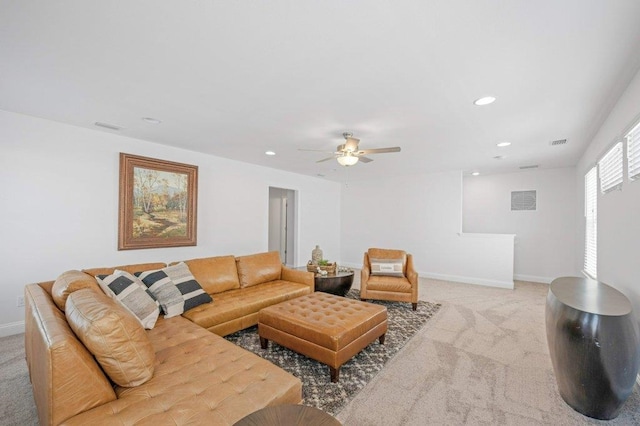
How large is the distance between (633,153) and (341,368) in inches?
120

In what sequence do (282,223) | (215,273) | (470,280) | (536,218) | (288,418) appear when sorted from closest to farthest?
1. (288,418)
2. (215,273)
3. (470,280)
4. (536,218)
5. (282,223)

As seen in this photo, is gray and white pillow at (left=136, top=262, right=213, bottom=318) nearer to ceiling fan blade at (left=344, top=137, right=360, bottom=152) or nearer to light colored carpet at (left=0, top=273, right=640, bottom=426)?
light colored carpet at (left=0, top=273, right=640, bottom=426)

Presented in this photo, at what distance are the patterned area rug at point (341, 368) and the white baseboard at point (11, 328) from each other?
8.13 ft

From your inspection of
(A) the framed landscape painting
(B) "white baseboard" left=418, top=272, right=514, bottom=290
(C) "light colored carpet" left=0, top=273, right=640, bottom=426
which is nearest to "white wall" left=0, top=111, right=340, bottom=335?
(A) the framed landscape painting

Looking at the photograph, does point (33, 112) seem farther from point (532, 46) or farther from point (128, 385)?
point (532, 46)

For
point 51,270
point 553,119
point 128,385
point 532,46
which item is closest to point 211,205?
point 51,270

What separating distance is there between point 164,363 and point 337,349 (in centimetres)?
124

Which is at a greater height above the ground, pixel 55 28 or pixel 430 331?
pixel 55 28

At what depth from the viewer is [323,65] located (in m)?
2.06

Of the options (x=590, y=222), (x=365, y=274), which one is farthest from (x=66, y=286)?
(x=590, y=222)

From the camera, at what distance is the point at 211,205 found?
5.02 metres

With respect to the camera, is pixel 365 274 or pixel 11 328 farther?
pixel 365 274

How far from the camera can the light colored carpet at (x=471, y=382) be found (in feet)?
6.21

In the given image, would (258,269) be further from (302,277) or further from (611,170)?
(611,170)
